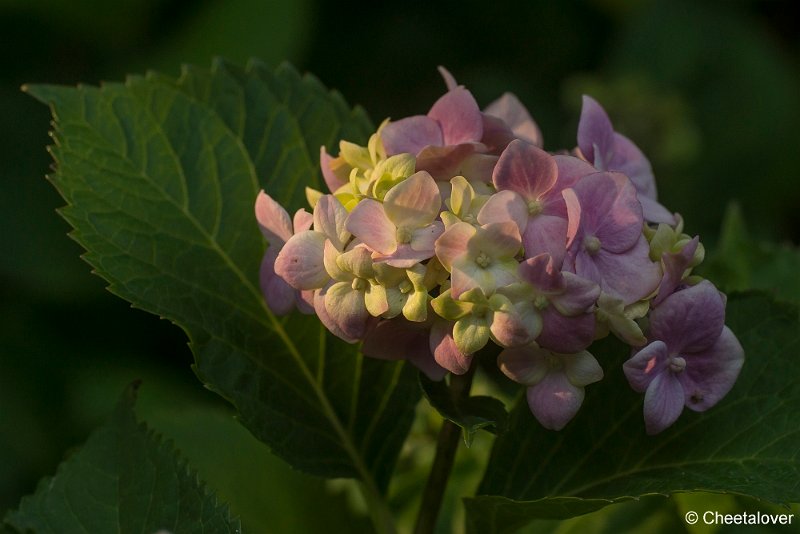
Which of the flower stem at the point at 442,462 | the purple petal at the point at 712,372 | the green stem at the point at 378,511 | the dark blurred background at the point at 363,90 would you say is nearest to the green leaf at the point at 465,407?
the flower stem at the point at 442,462

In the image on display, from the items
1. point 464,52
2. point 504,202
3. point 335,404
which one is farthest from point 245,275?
point 464,52

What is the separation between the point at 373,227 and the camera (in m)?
1.12

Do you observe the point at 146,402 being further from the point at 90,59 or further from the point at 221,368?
the point at 221,368

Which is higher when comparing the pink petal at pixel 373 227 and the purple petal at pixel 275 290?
the pink petal at pixel 373 227

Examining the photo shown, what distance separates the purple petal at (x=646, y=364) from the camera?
1.13 meters

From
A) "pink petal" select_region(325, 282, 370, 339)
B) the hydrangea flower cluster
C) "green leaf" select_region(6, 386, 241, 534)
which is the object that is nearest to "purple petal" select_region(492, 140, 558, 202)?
the hydrangea flower cluster

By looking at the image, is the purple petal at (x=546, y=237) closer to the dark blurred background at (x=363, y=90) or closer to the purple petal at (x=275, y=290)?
the purple petal at (x=275, y=290)

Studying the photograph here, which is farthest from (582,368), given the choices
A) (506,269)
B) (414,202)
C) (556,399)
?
(414,202)

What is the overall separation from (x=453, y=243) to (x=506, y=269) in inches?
2.6

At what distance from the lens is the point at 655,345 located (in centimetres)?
113

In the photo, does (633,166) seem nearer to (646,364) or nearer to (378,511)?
(646,364)

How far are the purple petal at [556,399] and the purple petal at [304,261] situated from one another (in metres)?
0.28

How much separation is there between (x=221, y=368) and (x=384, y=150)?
35 centimetres

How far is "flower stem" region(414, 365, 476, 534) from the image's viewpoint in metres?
1.25
